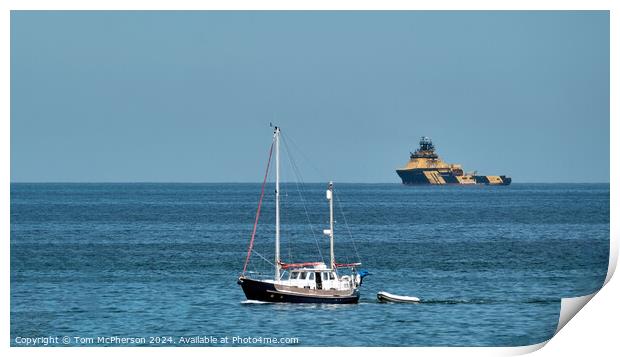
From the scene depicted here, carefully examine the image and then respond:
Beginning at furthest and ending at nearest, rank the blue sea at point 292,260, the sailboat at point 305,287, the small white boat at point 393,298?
the small white boat at point 393,298 < the sailboat at point 305,287 < the blue sea at point 292,260

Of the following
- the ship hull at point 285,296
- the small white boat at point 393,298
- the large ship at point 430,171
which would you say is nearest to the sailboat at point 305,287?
the ship hull at point 285,296

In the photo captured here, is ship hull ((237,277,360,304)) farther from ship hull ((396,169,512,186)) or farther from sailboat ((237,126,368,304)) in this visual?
ship hull ((396,169,512,186))

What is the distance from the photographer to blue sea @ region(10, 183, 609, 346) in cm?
2756

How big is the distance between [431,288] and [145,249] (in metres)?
16.9

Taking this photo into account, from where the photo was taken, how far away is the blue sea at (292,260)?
27.6 m

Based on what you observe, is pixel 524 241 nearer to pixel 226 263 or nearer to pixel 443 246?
pixel 443 246

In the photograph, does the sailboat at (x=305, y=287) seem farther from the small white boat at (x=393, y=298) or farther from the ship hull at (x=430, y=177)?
the ship hull at (x=430, y=177)

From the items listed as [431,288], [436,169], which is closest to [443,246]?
[431,288]

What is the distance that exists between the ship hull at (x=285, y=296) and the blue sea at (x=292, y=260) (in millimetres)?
277

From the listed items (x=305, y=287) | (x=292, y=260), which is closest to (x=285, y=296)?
(x=305, y=287)

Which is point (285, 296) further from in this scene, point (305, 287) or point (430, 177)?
point (430, 177)

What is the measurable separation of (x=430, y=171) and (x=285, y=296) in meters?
116

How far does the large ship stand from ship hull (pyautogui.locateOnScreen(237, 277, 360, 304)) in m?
108

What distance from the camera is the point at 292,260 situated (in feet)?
145
